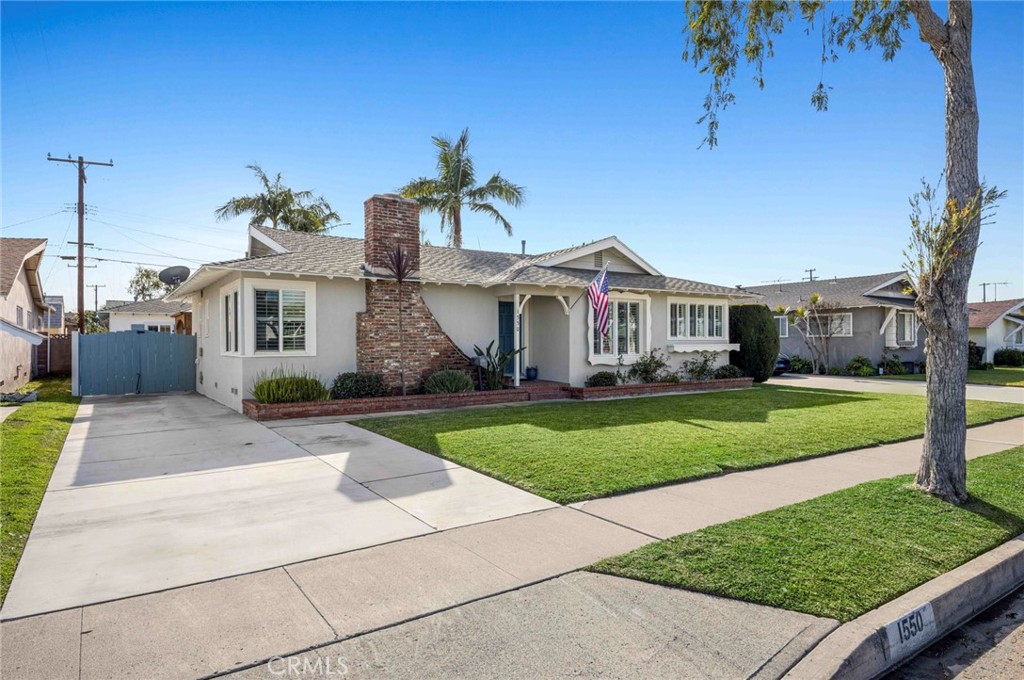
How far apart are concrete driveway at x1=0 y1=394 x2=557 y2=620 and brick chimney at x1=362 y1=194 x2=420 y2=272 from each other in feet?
17.7

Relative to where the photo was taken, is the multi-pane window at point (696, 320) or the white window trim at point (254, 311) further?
the multi-pane window at point (696, 320)

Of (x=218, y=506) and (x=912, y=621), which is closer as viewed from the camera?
(x=912, y=621)

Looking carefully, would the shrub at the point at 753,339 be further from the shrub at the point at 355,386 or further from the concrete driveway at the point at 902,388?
the shrub at the point at 355,386

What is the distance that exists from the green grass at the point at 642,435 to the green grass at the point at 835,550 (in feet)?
5.05

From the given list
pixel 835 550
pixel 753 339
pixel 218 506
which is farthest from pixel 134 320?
pixel 835 550

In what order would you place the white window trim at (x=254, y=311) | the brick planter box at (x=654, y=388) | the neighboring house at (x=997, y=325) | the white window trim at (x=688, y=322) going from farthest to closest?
the neighboring house at (x=997, y=325)
the white window trim at (x=688, y=322)
the brick planter box at (x=654, y=388)
the white window trim at (x=254, y=311)

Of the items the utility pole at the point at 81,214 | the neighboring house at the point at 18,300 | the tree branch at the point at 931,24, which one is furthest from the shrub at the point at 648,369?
the utility pole at the point at 81,214

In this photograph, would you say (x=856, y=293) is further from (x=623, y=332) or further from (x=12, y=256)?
(x=12, y=256)

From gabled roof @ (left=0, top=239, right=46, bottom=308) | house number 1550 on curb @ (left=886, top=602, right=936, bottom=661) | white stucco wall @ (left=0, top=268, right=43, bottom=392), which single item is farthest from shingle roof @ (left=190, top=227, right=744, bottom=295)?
house number 1550 on curb @ (left=886, top=602, right=936, bottom=661)

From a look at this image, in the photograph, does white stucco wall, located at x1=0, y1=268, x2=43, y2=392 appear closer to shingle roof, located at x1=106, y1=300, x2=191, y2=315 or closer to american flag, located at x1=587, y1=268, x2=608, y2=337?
shingle roof, located at x1=106, y1=300, x2=191, y2=315

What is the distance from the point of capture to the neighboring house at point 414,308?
12312mm

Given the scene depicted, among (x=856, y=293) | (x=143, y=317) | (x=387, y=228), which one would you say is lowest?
(x=143, y=317)

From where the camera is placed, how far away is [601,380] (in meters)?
15.3

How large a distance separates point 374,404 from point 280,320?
9.13 ft
